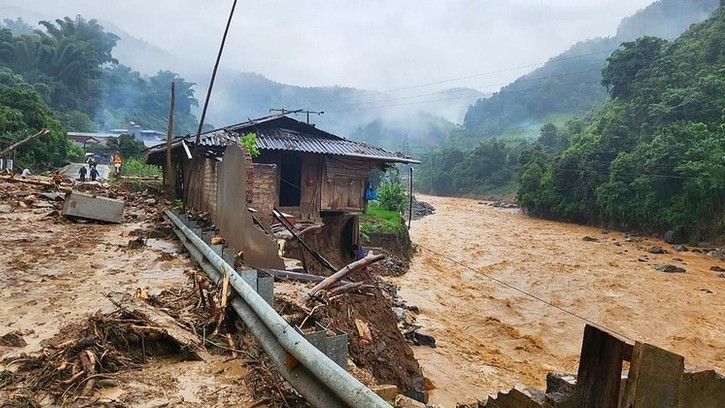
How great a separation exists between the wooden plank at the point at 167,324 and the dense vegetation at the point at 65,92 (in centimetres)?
2637

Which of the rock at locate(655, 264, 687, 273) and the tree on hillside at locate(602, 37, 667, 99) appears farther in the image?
the tree on hillside at locate(602, 37, 667, 99)

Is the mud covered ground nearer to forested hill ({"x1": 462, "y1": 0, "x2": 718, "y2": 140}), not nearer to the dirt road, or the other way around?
the dirt road

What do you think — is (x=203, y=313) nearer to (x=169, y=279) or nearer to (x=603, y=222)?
(x=169, y=279)

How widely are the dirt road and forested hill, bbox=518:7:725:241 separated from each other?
9.36ft

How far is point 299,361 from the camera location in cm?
233

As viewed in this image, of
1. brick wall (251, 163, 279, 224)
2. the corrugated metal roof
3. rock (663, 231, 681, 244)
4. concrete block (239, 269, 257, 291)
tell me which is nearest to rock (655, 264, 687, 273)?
rock (663, 231, 681, 244)

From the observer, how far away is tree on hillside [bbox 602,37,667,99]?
3500 cm

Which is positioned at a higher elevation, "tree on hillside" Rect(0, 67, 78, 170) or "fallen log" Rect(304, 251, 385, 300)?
"tree on hillside" Rect(0, 67, 78, 170)

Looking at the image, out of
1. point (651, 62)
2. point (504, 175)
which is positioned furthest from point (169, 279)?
point (504, 175)

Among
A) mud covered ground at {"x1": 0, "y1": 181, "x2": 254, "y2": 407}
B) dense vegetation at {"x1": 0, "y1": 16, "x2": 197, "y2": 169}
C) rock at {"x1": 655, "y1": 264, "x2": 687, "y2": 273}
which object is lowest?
rock at {"x1": 655, "y1": 264, "x2": 687, "y2": 273}

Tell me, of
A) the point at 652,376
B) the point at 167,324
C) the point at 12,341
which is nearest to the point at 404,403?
the point at 652,376

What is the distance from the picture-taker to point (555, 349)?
1209 centimetres

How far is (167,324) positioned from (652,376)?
9.89 ft

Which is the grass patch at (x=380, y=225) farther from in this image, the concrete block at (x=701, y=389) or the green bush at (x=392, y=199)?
the concrete block at (x=701, y=389)
